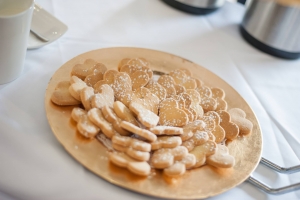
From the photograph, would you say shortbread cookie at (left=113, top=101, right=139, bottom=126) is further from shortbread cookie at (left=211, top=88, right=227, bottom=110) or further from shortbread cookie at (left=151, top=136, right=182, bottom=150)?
shortbread cookie at (left=211, top=88, right=227, bottom=110)

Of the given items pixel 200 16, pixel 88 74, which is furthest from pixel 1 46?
pixel 200 16

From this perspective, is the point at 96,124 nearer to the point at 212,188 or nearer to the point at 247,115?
the point at 212,188

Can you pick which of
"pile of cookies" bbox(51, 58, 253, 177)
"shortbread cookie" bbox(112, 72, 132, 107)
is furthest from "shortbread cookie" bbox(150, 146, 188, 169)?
"shortbread cookie" bbox(112, 72, 132, 107)

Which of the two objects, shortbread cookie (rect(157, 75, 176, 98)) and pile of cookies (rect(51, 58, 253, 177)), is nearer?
pile of cookies (rect(51, 58, 253, 177))

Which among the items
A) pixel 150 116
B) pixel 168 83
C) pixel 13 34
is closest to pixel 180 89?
pixel 168 83

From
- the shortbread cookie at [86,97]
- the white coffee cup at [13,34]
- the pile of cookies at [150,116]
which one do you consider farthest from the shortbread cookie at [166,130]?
the white coffee cup at [13,34]

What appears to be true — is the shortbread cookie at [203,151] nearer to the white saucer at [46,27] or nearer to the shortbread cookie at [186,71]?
the shortbread cookie at [186,71]

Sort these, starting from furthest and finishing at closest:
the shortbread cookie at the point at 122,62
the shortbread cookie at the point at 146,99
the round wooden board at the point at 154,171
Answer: the shortbread cookie at the point at 122,62, the shortbread cookie at the point at 146,99, the round wooden board at the point at 154,171
